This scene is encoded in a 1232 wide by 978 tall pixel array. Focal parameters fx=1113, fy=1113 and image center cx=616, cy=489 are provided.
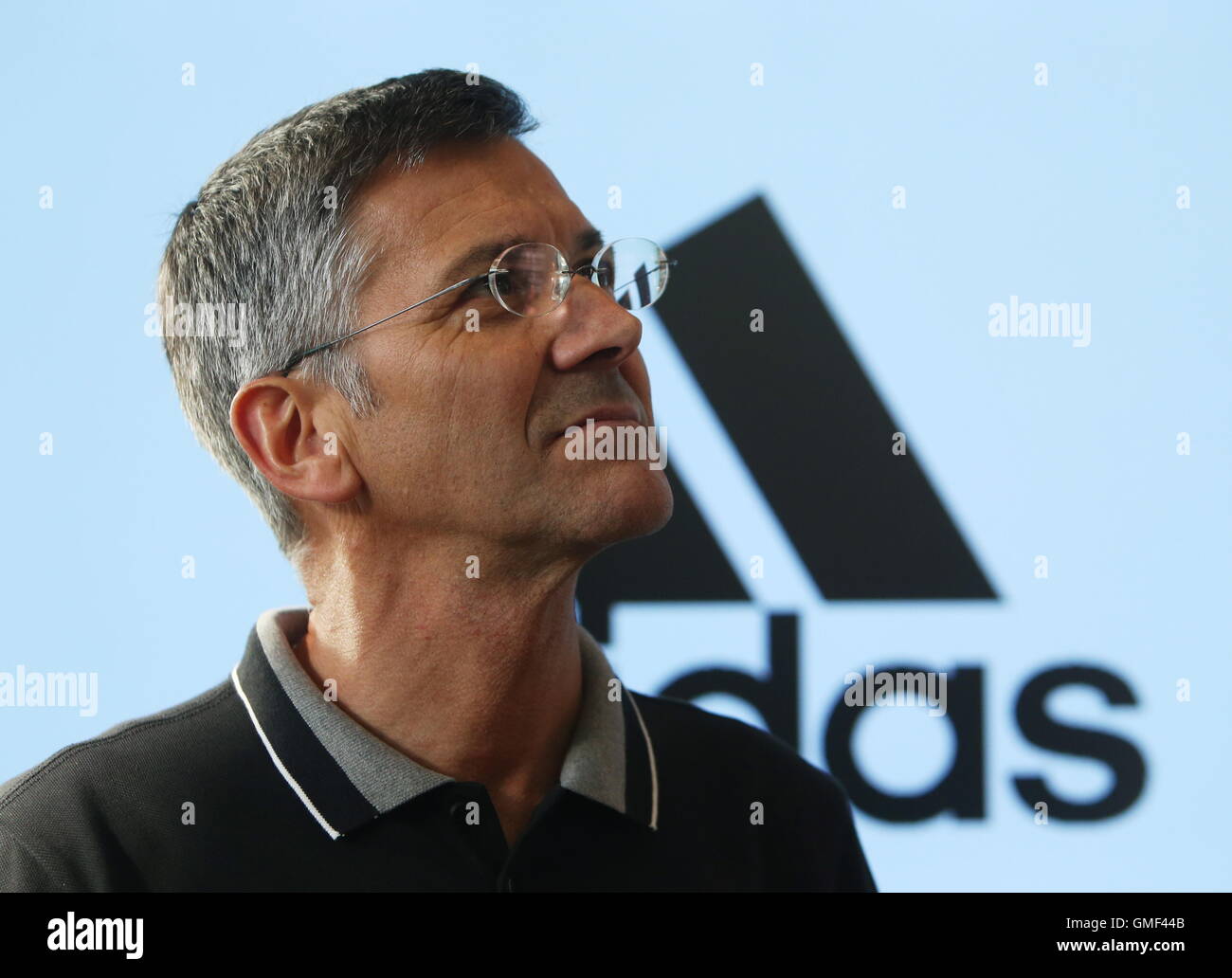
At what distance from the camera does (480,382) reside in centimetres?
101

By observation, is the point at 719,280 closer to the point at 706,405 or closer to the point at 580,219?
the point at 706,405

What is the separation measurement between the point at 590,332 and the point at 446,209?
0.59 feet

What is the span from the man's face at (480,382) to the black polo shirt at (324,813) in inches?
8.1

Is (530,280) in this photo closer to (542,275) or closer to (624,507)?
(542,275)

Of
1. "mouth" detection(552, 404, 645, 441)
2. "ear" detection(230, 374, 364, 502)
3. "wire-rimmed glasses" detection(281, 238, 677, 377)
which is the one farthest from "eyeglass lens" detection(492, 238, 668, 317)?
"ear" detection(230, 374, 364, 502)

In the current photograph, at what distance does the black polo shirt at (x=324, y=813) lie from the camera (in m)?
0.96

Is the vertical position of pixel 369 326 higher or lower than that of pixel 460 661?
higher

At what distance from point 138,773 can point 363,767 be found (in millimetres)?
212

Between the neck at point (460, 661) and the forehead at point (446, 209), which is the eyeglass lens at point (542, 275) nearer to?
the forehead at point (446, 209)

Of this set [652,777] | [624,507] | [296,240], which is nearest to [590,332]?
[624,507]

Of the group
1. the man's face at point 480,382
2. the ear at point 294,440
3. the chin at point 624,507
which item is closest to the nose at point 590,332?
the man's face at point 480,382

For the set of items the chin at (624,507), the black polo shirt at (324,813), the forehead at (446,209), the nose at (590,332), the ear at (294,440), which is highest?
the forehead at (446,209)

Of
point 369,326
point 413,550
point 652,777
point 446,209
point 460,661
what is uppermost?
point 446,209

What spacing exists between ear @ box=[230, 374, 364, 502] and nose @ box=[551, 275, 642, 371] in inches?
9.1
